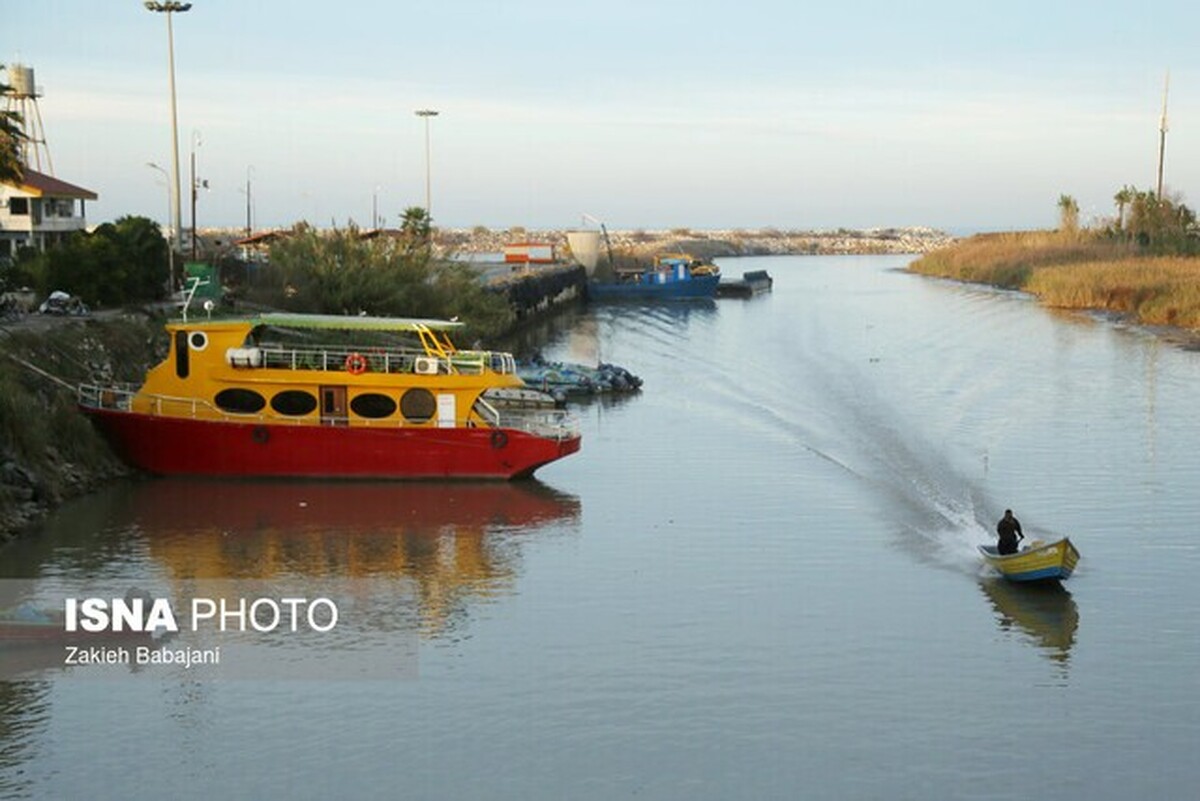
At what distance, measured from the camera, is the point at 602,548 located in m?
34.0

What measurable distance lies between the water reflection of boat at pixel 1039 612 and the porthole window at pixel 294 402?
17308 millimetres

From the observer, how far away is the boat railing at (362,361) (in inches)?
1540

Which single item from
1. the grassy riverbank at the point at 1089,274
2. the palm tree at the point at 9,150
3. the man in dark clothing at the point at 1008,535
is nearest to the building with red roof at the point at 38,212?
the palm tree at the point at 9,150

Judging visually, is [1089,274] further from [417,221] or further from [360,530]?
[360,530]

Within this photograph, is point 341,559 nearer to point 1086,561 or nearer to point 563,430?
point 563,430

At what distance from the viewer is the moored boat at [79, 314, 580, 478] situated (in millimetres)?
39094

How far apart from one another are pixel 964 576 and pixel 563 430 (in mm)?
12817

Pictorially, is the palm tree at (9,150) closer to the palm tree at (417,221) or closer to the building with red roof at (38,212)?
the building with red roof at (38,212)

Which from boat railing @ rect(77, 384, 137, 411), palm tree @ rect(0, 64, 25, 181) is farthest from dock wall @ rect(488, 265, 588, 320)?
boat railing @ rect(77, 384, 137, 411)

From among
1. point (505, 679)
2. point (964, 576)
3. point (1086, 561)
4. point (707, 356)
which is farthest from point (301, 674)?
point (707, 356)

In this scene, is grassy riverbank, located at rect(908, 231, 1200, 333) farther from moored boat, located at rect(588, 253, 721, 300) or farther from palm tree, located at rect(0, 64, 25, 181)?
palm tree, located at rect(0, 64, 25, 181)

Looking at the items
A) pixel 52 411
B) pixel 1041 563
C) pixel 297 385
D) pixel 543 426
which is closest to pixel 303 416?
pixel 297 385

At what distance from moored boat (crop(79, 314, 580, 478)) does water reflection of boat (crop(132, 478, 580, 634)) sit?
62cm

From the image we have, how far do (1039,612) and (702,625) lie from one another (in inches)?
255
